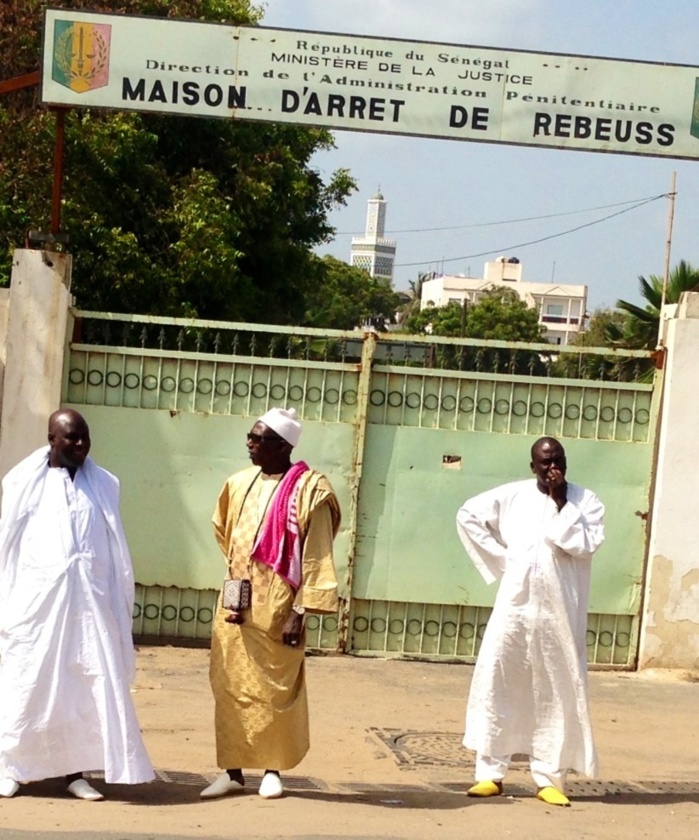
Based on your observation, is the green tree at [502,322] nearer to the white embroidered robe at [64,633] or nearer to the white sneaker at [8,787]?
the white embroidered robe at [64,633]

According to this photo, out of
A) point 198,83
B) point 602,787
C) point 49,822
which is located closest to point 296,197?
point 198,83

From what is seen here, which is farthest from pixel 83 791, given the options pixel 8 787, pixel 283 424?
pixel 283 424

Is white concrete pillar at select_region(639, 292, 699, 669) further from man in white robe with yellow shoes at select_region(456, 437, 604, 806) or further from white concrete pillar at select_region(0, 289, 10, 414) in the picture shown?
white concrete pillar at select_region(0, 289, 10, 414)

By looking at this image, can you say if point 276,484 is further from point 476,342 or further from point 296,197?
point 296,197

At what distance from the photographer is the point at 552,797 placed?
5.90m

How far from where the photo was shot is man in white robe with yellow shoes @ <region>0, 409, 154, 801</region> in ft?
17.8

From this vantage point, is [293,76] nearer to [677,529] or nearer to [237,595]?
[677,529]

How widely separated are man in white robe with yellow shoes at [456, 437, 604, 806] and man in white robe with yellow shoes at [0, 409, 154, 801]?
1.50 m

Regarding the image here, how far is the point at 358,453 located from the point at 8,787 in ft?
13.4

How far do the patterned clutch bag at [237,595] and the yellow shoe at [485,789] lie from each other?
1270mm

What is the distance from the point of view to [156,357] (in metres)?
9.04

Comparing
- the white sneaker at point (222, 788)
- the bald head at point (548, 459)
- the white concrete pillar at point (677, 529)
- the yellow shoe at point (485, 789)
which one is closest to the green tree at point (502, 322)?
the white concrete pillar at point (677, 529)

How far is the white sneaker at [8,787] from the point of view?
5.39 meters

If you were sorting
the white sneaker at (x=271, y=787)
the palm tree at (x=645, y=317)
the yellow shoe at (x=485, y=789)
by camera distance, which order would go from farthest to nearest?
the palm tree at (x=645, y=317), the yellow shoe at (x=485, y=789), the white sneaker at (x=271, y=787)
